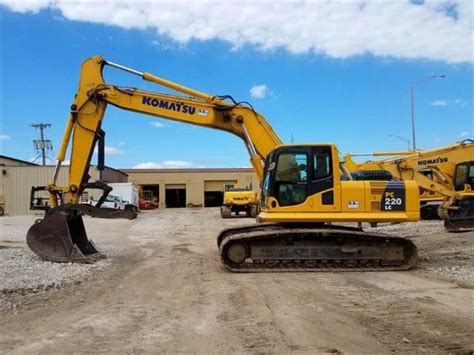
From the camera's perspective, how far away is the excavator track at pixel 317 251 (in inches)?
466

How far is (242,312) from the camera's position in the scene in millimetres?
7660

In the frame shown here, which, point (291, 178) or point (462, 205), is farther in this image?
point (462, 205)

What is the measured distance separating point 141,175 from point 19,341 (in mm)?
80707

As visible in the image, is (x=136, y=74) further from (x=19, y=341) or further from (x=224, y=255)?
(x=19, y=341)

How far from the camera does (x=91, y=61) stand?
46.0 feet

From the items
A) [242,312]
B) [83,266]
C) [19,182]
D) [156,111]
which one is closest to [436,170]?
[156,111]

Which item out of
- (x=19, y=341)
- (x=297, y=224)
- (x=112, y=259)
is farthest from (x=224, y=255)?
(x=19, y=341)

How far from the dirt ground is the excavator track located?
484 millimetres

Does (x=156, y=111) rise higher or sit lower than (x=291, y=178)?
higher

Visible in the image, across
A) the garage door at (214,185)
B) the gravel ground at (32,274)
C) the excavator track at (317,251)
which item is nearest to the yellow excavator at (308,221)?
→ the excavator track at (317,251)

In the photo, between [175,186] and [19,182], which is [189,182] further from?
[19,182]

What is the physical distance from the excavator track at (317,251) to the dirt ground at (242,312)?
484mm

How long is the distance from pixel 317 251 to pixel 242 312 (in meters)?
4.66

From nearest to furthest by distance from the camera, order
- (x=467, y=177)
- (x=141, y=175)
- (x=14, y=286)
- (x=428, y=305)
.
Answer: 1. (x=428, y=305)
2. (x=14, y=286)
3. (x=467, y=177)
4. (x=141, y=175)
